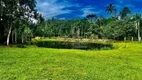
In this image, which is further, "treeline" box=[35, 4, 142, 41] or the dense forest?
"treeline" box=[35, 4, 142, 41]

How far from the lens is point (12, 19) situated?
36.8 meters

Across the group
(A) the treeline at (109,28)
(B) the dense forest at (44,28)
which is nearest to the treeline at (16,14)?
(B) the dense forest at (44,28)

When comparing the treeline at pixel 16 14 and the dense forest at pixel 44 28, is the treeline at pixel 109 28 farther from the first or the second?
the treeline at pixel 16 14

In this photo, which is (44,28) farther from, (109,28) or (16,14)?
(16,14)

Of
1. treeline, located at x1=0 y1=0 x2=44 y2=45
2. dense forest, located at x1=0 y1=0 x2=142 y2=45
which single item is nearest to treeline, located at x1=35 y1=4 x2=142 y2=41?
dense forest, located at x1=0 y1=0 x2=142 y2=45

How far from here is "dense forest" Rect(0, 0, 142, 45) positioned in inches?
1443

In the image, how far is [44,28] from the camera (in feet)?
382

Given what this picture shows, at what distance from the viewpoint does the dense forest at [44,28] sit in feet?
120

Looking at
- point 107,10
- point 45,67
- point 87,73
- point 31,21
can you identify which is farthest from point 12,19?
point 107,10

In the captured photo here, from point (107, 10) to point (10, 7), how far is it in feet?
306

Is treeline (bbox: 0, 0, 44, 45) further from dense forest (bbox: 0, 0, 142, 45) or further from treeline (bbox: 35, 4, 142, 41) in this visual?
treeline (bbox: 35, 4, 142, 41)

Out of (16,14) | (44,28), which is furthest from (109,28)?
(16,14)

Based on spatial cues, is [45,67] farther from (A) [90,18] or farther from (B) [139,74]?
(A) [90,18]

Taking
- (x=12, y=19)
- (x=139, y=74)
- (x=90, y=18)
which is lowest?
(x=139, y=74)
